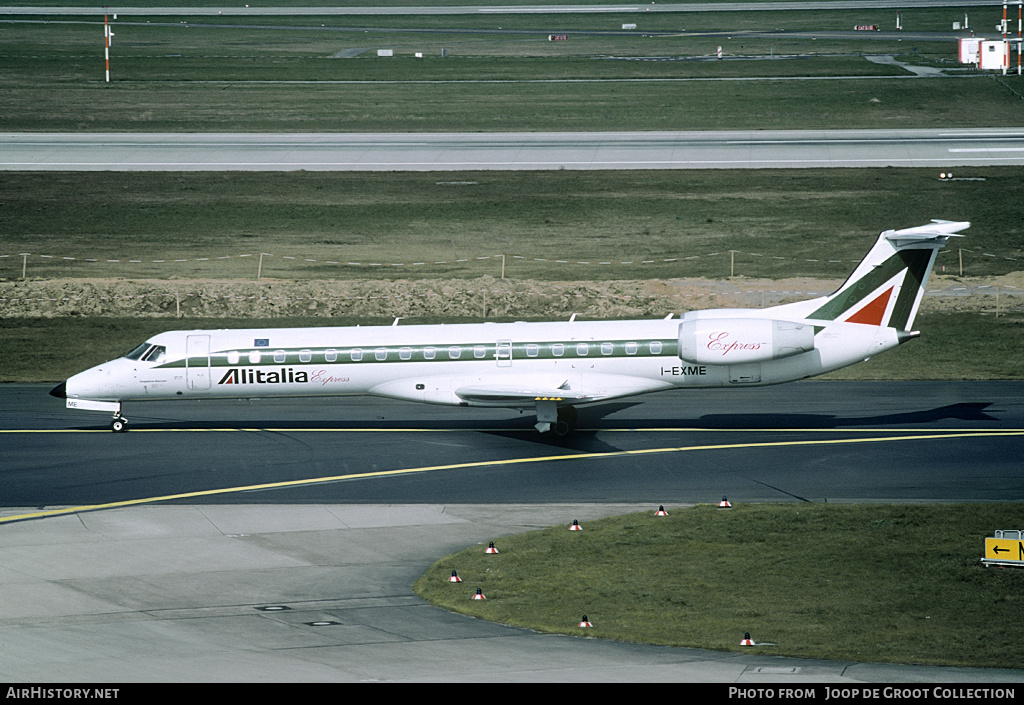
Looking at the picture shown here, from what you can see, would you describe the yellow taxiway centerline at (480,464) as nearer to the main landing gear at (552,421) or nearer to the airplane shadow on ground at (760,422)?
the airplane shadow on ground at (760,422)

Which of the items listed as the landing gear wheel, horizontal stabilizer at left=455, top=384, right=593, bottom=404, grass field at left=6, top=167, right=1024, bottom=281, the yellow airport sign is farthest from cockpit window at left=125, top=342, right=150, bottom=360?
the yellow airport sign

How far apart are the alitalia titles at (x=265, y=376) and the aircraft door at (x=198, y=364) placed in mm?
559

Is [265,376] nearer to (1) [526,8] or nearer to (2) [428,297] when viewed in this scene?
Answer: (2) [428,297]

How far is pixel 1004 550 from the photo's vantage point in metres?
22.2

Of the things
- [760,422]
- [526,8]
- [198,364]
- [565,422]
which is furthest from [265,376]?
[526,8]

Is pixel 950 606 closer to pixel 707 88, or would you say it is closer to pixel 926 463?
pixel 926 463

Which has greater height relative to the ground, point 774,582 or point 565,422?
point 565,422

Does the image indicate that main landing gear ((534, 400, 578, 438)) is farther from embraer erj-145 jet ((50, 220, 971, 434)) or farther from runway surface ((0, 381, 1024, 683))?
runway surface ((0, 381, 1024, 683))

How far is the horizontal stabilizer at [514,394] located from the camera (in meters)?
32.2

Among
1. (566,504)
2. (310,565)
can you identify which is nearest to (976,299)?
(566,504)

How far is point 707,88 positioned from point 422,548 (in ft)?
A: 229

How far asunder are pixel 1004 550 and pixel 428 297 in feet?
98.7

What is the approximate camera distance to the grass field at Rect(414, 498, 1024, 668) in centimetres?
1898

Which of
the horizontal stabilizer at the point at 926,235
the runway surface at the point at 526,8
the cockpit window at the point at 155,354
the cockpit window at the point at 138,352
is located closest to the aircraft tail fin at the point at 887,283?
the horizontal stabilizer at the point at 926,235
